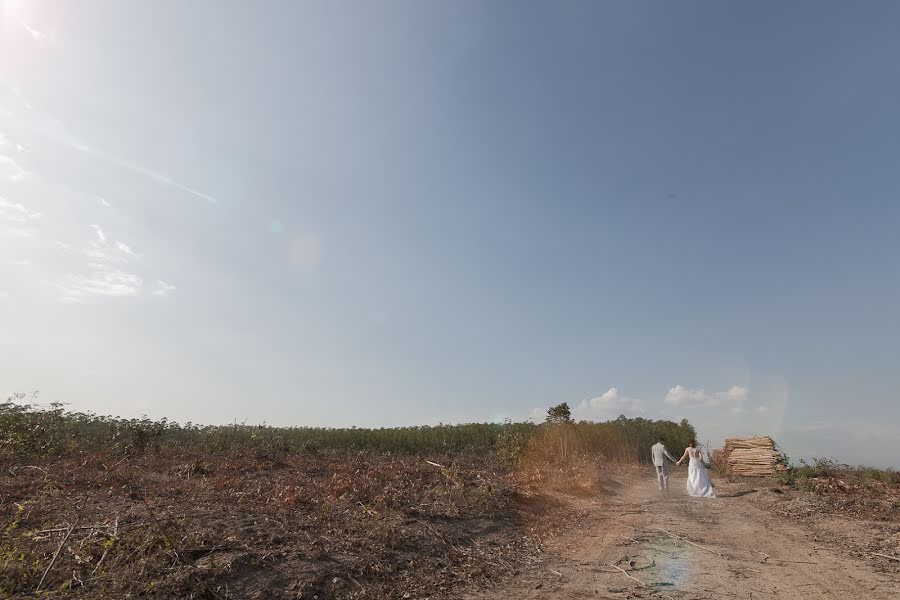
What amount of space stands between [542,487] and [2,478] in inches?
557

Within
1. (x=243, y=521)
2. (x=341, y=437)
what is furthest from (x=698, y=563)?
(x=341, y=437)

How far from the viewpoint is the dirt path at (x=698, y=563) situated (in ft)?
20.9

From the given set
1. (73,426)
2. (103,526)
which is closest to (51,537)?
(103,526)

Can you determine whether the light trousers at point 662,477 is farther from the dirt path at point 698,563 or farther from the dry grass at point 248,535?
the dry grass at point 248,535

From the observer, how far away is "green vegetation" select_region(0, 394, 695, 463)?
A: 51.7ft

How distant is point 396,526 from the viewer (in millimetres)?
8117

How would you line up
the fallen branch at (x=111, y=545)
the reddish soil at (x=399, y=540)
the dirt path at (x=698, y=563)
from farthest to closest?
the dirt path at (x=698, y=563) < the reddish soil at (x=399, y=540) < the fallen branch at (x=111, y=545)

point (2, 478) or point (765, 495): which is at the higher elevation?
point (2, 478)

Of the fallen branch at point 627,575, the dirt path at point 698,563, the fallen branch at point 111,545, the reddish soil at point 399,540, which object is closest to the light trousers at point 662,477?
the reddish soil at point 399,540

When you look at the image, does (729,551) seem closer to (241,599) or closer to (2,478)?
(241,599)

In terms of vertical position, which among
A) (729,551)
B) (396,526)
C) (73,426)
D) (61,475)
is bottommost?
(729,551)

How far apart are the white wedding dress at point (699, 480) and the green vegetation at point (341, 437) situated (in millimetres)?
7144

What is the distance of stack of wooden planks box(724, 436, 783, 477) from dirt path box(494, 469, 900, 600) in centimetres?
824

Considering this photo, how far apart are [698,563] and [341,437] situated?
1125 inches
